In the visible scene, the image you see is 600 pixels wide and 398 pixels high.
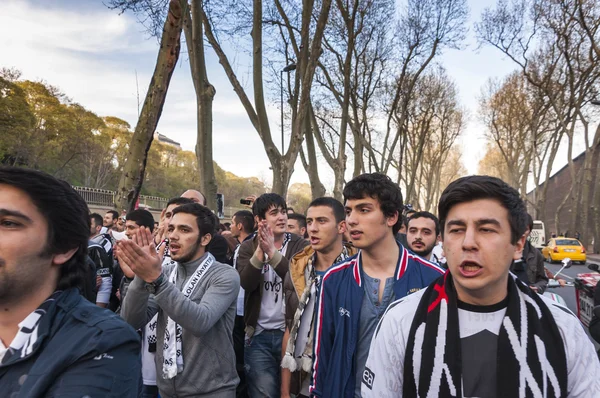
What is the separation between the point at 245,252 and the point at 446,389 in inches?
112

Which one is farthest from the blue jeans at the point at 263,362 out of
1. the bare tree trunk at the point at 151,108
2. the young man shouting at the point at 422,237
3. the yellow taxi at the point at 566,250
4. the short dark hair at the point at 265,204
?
the yellow taxi at the point at 566,250

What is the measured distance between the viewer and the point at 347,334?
239 cm

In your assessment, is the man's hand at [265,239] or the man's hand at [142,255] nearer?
the man's hand at [142,255]

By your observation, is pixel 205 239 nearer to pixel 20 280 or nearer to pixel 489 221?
pixel 20 280

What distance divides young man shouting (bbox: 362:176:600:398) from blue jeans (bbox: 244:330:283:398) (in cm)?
208

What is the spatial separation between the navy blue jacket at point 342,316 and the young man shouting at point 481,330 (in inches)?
23.4

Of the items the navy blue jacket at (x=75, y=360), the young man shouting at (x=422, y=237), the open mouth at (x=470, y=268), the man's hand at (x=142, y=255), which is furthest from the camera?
the young man shouting at (x=422, y=237)

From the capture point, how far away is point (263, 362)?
3689 mm

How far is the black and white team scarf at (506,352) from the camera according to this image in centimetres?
153

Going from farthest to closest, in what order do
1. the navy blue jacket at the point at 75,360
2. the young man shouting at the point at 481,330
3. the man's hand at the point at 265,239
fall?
the man's hand at the point at 265,239 < the young man shouting at the point at 481,330 < the navy blue jacket at the point at 75,360

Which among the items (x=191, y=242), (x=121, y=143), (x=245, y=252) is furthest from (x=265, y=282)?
(x=121, y=143)

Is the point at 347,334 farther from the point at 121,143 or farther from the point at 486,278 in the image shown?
the point at 121,143

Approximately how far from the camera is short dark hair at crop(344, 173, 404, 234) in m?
2.90

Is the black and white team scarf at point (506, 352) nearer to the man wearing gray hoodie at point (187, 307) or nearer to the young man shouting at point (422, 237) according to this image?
the man wearing gray hoodie at point (187, 307)
